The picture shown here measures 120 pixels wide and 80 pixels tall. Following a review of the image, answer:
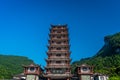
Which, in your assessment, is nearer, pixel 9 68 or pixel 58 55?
pixel 58 55

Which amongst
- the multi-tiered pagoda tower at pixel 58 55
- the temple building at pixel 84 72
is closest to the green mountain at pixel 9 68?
the multi-tiered pagoda tower at pixel 58 55

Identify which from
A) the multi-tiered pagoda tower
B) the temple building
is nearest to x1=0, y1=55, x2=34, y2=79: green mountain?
the multi-tiered pagoda tower

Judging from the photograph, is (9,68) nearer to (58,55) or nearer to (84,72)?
(58,55)

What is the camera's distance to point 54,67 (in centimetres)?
4819

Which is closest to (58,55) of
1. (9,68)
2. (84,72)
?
(84,72)

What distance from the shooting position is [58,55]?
50.8 meters

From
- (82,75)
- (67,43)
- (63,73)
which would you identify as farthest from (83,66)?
(67,43)

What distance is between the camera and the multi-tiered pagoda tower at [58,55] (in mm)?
47438

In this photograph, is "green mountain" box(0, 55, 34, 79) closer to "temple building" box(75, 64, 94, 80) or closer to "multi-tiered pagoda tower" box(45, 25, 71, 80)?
"multi-tiered pagoda tower" box(45, 25, 71, 80)

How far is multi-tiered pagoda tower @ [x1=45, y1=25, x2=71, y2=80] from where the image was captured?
47.4 metres

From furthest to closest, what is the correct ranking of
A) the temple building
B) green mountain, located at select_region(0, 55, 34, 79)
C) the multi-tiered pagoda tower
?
green mountain, located at select_region(0, 55, 34, 79) < the multi-tiered pagoda tower < the temple building

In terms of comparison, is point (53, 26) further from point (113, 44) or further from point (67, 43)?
point (113, 44)

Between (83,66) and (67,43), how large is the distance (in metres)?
8.77

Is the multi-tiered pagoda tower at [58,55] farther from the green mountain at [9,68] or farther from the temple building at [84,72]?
the green mountain at [9,68]
